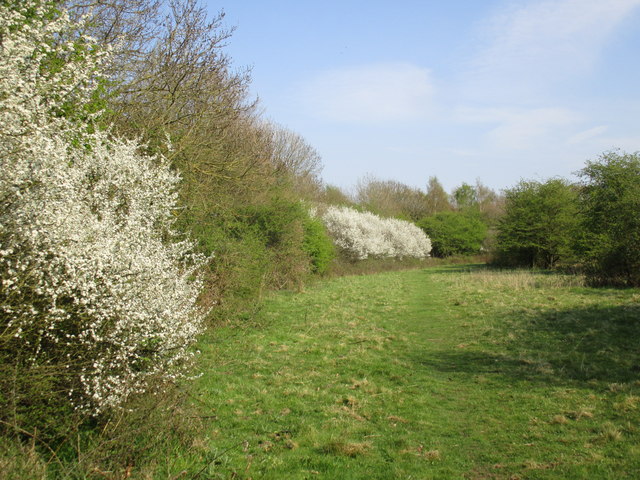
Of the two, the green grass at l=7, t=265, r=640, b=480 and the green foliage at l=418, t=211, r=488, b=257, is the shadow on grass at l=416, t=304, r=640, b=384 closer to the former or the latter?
the green grass at l=7, t=265, r=640, b=480

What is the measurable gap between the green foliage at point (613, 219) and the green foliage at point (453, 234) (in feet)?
100

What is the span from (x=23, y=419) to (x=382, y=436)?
412cm

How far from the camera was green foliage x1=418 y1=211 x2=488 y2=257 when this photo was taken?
57125mm

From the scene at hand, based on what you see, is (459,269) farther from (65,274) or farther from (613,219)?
(65,274)

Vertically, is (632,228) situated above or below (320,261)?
above

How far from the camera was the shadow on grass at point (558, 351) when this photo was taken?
26.7ft

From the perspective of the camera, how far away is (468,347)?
1090 cm

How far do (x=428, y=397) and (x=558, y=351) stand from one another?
380cm

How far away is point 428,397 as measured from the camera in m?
7.59

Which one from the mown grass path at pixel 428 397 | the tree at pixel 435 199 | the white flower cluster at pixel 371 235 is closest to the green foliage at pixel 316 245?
the white flower cluster at pixel 371 235

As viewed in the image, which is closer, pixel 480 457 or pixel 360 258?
pixel 480 457

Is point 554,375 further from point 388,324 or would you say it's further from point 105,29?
point 105,29

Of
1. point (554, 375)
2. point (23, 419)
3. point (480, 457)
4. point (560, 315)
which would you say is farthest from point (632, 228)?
→ point (23, 419)

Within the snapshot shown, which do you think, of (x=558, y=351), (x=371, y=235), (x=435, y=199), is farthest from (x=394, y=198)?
(x=558, y=351)
